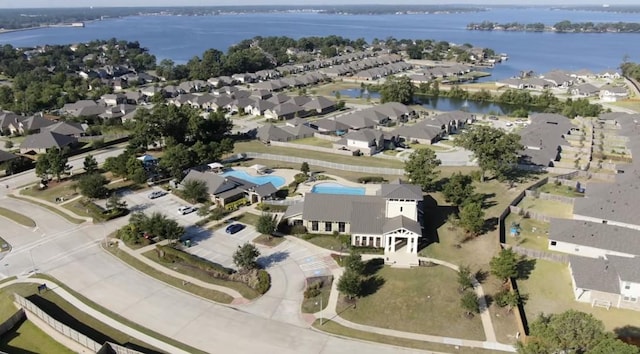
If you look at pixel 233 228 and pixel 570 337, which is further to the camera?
pixel 233 228

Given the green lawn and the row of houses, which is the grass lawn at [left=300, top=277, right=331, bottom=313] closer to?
the green lawn

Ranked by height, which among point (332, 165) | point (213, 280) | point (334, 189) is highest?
point (332, 165)

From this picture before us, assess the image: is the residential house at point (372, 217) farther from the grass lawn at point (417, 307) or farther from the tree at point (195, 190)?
the tree at point (195, 190)

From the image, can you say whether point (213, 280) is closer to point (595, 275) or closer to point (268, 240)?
point (268, 240)

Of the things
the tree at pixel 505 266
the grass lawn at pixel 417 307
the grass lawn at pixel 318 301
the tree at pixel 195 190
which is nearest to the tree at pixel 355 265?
the grass lawn at pixel 417 307

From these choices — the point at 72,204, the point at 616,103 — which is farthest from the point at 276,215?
the point at 616,103

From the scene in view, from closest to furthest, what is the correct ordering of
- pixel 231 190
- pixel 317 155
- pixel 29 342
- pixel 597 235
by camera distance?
1. pixel 29 342
2. pixel 597 235
3. pixel 231 190
4. pixel 317 155

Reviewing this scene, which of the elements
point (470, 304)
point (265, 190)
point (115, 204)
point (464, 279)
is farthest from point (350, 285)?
point (115, 204)

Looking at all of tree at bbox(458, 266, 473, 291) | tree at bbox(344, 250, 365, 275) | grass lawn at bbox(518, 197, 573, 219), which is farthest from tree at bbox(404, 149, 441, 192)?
tree at bbox(344, 250, 365, 275)
